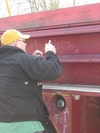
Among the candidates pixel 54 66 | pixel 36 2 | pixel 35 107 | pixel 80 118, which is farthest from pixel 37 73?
pixel 36 2

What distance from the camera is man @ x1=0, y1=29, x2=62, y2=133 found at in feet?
7.59

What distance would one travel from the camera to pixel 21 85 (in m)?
2.35

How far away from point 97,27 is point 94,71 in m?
0.48

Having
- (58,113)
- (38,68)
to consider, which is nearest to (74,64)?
(58,113)

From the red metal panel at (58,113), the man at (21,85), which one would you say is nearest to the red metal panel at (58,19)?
the man at (21,85)

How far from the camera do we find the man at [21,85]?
231 centimetres

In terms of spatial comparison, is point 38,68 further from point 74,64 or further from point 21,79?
point 74,64

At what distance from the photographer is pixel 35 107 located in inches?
95.8

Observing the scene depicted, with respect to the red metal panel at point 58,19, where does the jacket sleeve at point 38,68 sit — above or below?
below

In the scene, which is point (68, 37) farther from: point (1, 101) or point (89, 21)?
point (1, 101)

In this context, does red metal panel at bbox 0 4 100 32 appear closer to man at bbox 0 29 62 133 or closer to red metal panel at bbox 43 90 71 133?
man at bbox 0 29 62 133

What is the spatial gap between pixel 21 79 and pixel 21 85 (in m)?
0.06

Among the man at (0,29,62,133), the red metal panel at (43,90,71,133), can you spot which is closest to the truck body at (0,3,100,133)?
the red metal panel at (43,90,71,133)

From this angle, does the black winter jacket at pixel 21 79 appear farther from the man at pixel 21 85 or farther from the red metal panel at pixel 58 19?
the red metal panel at pixel 58 19
